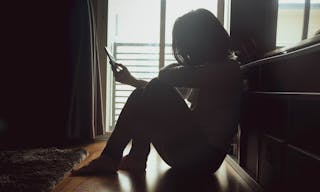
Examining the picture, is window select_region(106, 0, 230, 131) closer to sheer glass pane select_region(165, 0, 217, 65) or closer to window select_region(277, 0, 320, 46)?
sheer glass pane select_region(165, 0, 217, 65)

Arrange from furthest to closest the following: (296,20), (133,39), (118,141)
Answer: (133,39), (118,141), (296,20)

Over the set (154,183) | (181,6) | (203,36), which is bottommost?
(154,183)

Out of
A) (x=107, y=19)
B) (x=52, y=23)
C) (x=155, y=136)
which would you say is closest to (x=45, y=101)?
(x=52, y=23)

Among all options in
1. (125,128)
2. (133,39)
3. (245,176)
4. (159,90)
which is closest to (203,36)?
(159,90)

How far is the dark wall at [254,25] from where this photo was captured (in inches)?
64.4

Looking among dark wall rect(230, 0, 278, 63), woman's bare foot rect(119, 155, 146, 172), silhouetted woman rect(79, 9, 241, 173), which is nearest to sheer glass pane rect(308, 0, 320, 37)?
silhouetted woman rect(79, 9, 241, 173)

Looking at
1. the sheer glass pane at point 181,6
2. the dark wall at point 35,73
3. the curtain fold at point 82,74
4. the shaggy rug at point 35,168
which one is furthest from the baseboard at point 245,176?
the sheer glass pane at point 181,6

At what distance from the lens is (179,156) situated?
52.4 inches

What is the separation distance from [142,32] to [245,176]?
206 cm

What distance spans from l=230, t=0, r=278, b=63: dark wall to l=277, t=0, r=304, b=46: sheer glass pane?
0.07m

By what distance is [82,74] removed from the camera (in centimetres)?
235

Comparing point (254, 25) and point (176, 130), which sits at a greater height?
point (254, 25)

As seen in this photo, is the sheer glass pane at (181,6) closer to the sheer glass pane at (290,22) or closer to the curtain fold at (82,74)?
the curtain fold at (82,74)

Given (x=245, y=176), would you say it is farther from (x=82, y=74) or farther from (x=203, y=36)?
(x=82, y=74)
